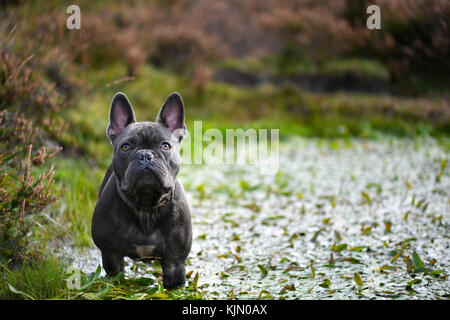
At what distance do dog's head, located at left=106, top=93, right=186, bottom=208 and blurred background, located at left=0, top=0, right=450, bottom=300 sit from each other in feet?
2.55

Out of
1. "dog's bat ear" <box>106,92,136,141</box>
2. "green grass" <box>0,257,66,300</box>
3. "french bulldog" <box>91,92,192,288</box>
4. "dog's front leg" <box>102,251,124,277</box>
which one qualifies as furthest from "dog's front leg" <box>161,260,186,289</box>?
"dog's bat ear" <box>106,92,136,141</box>

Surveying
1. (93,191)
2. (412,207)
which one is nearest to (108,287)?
(93,191)

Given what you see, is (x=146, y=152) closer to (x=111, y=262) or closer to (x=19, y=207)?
(x=111, y=262)

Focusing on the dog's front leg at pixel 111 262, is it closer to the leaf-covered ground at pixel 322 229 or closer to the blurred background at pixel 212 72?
the leaf-covered ground at pixel 322 229

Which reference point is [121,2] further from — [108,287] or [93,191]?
[108,287]

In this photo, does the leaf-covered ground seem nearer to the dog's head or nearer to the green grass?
the green grass

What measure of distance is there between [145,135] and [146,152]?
19 cm

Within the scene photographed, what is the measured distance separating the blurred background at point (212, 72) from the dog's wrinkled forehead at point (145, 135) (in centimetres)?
85

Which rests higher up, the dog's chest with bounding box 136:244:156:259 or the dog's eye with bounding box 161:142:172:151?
the dog's eye with bounding box 161:142:172:151

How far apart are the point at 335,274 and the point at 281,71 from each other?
12.0 metres

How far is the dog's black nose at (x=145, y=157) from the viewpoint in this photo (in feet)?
9.20

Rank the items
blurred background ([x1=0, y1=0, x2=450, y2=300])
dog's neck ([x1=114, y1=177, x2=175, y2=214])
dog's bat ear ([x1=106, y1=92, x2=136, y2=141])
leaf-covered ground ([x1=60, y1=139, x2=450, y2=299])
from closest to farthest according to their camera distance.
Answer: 1. dog's neck ([x1=114, y1=177, x2=175, y2=214])
2. dog's bat ear ([x1=106, y1=92, x2=136, y2=141])
3. leaf-covered ground ([x1=60, y1=139, x2=450, y2=299])
4. blurred background ([x1=0, y1=0, x2=450, y2=300])

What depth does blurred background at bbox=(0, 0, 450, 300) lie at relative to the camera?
485 cm

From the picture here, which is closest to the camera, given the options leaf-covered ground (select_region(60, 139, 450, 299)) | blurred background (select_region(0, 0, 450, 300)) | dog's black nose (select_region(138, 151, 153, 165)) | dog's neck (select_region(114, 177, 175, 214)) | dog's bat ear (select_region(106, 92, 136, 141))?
dog's black nose (select_region(138, 151, 153, 165))
